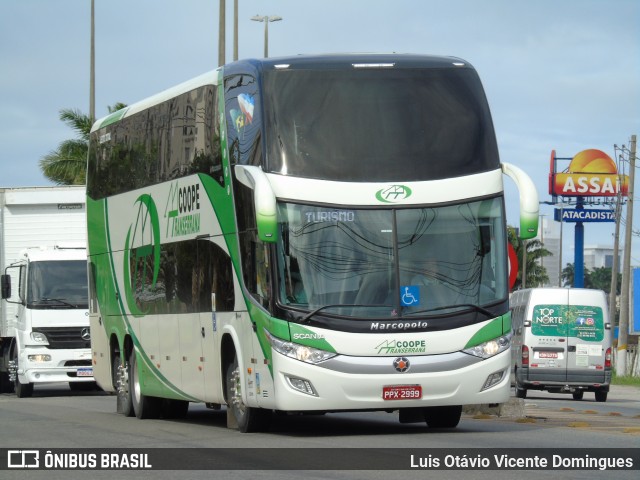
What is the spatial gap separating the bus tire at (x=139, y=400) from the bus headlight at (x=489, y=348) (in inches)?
293

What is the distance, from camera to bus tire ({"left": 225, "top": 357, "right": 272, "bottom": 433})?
56.5 feet

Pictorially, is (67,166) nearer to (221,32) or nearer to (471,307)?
(221,32)

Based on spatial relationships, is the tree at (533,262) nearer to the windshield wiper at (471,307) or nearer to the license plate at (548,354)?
the license plate at (548,354)

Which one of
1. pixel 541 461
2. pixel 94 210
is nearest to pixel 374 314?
pixel 541 461

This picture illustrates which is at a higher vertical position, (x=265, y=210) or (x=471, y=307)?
(x=265, y=210)

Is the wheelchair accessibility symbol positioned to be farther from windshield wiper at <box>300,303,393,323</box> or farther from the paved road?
the paved road

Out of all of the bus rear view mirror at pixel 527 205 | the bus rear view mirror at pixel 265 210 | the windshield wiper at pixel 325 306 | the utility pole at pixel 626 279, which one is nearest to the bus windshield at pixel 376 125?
the bus rear view mirror at pixel 527 205

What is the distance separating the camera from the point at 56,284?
3138 centimetres

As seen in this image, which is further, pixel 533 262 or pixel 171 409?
pixel 533 262

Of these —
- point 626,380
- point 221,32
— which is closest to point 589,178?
point 626,380

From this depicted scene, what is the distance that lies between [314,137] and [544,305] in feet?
56.3

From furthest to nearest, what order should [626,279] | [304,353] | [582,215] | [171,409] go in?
[582,215] → [626,279] → [171,409] → [304,353]

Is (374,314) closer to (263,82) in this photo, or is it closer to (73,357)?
(263,82)

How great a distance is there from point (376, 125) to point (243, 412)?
150 inches
